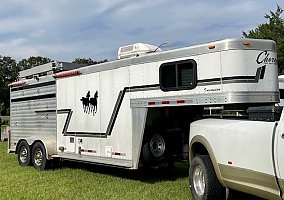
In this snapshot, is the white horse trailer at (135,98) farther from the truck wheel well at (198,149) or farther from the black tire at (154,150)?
the truck wheel well at (198,149)

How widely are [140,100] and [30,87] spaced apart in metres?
5.31

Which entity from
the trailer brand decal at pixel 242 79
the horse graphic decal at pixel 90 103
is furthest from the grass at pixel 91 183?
the trailer brand decal at pixel 242 79

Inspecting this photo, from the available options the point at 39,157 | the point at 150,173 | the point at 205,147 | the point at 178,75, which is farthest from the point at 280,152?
Result: the point at 39,157

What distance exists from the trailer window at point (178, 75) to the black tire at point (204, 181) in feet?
4.70

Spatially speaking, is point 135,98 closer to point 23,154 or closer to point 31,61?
point 23,154

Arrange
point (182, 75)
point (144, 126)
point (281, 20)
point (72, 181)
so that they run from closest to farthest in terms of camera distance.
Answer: point (182, 75), point (144, 126), point (72, 181), point (281, 20)

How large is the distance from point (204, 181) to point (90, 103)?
4.39 meters

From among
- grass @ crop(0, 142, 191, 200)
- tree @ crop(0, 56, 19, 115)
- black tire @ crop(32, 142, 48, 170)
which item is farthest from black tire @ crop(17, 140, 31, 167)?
tree @ crop(0, 56, 19, 115)

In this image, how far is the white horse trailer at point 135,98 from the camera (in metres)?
7.35

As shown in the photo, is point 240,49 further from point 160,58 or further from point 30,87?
point 30,87

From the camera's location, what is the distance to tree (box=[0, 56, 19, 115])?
253ft

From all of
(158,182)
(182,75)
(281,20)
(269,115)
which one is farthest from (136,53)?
(281,20)

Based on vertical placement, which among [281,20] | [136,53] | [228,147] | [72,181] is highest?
[281,20]

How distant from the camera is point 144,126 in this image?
29.8 feet
